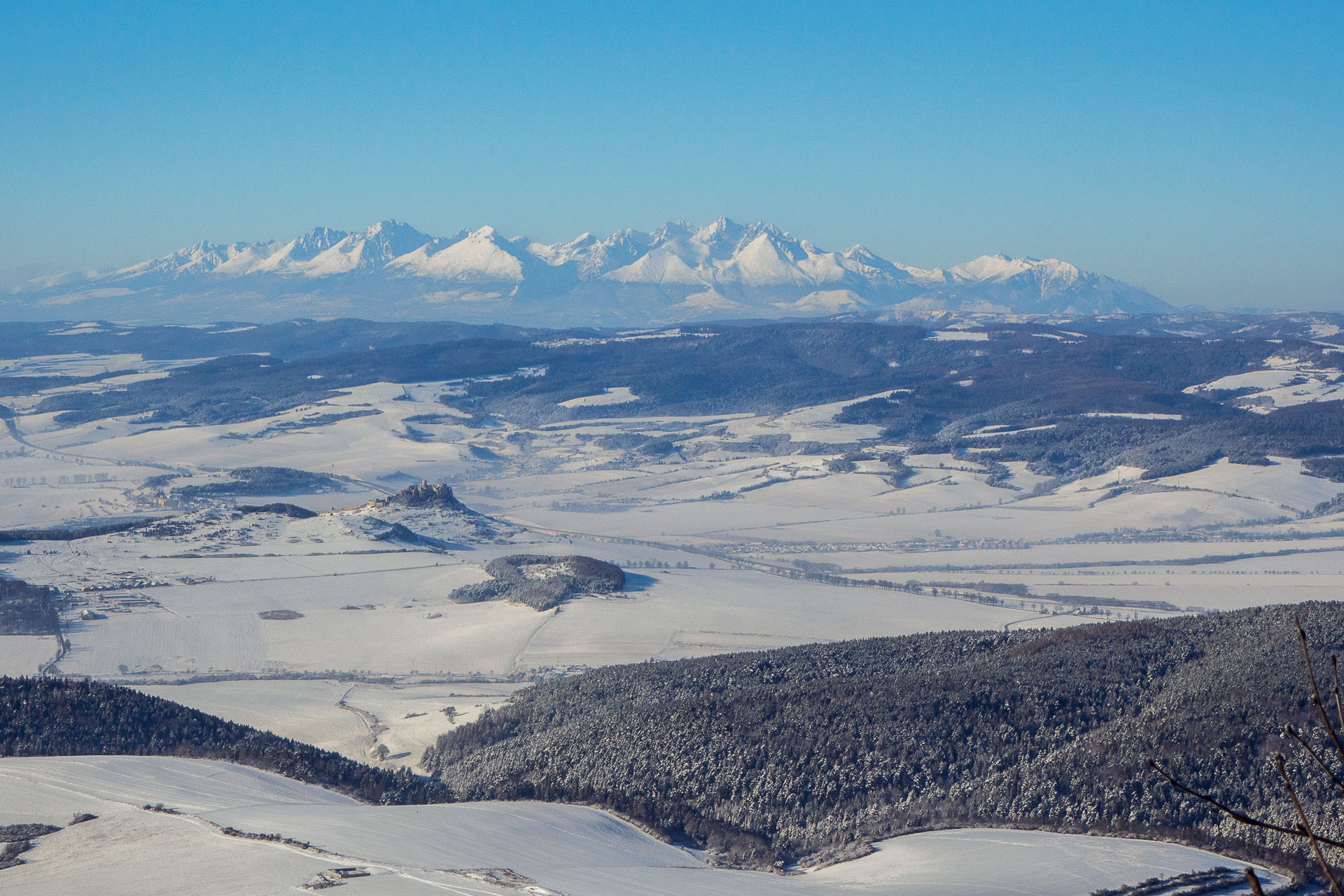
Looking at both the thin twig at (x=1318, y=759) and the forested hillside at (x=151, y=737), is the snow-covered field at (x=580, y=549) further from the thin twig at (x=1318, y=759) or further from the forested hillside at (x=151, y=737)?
the thin twig at (x=1318, y=759)

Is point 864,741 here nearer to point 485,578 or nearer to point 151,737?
point 151,737

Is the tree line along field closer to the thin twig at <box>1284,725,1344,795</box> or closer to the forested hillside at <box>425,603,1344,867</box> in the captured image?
the forested hillside at <box>425,603,1344,867</box>

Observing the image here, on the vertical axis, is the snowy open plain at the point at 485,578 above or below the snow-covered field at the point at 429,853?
below

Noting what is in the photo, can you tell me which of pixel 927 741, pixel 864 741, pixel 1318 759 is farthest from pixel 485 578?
pixel 1318 759

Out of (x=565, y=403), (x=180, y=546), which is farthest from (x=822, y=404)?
(x=180, y=546)

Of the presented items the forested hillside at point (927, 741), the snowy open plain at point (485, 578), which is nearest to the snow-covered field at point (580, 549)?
the snowy open plain at point (485, 578)

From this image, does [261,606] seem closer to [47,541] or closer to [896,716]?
[47,541]
